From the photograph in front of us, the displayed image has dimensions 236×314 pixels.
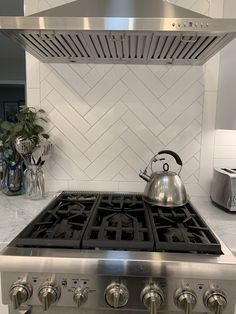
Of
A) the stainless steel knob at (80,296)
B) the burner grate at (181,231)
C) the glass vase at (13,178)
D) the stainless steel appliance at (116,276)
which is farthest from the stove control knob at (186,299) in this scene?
the glass vase at (13,178)

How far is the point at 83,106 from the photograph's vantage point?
1384 mm

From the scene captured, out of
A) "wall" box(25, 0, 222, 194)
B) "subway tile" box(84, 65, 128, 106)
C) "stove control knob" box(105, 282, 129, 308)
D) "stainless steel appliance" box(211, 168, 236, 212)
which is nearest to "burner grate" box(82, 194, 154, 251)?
"stove control knob" box(105, 282, 129, 308)

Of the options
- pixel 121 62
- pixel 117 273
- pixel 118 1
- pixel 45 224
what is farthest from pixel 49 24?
pixel 117 273

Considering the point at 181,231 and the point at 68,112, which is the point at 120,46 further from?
the point at 181,231

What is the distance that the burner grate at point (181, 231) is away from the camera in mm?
793

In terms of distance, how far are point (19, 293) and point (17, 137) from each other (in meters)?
0.76

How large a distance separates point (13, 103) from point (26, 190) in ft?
16.2

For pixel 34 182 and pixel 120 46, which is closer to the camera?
pixel 120 46

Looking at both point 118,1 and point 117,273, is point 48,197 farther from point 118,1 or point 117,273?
point 118,1

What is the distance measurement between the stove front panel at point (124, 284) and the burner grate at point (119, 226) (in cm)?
9

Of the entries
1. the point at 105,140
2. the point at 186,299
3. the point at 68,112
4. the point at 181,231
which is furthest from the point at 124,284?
the point at 68,112

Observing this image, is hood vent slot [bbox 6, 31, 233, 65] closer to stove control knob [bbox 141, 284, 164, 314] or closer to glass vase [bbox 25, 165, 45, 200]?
glass vase [bbox 25, 165, 45, 200]

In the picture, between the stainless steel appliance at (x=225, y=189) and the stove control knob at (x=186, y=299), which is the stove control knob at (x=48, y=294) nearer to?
the stove control knob at (x=186, y=299)

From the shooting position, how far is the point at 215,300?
709 mm
